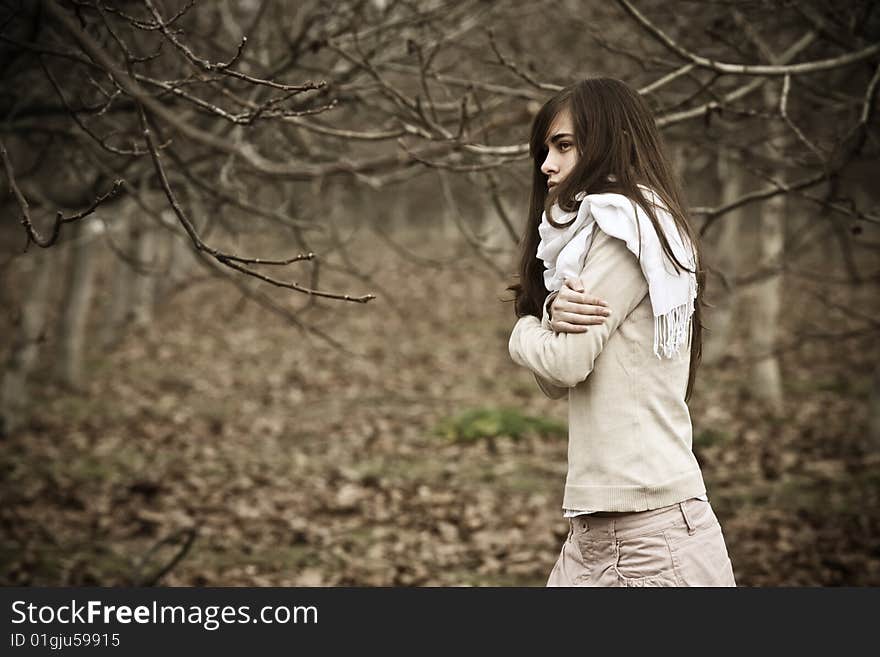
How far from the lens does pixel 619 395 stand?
207 cm

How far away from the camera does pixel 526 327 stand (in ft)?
7.17

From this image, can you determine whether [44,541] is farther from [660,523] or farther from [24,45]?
[660,523]

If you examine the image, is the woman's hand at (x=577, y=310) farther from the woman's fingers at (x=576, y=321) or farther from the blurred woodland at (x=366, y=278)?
the blurred woodland at (x=366, y=278)

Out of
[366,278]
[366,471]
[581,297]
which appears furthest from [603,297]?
[366,471]

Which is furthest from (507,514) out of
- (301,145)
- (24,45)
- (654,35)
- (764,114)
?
(24,45)

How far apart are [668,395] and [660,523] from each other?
1.08ft

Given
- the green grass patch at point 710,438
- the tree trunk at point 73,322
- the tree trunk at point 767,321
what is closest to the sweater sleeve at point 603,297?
the green grass patch at point 710,438

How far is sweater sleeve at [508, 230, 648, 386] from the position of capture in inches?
78.7

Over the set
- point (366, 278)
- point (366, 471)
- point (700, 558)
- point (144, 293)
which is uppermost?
point (144, 293)

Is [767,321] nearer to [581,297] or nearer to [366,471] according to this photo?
[366,471]

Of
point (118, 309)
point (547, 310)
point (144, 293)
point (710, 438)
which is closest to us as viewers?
point (547, 310)

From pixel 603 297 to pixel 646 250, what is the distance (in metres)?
0.15

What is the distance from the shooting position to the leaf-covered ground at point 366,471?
5258mm

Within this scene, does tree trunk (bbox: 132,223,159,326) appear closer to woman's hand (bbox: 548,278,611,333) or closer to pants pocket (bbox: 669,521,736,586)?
woman's hand (bbox: 548,278,611,333)
